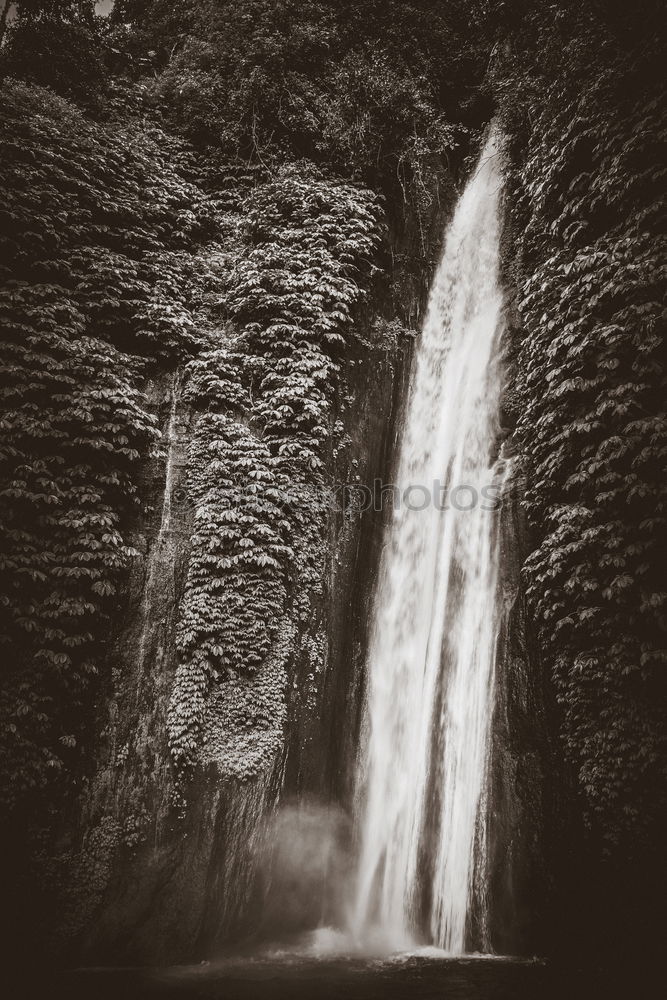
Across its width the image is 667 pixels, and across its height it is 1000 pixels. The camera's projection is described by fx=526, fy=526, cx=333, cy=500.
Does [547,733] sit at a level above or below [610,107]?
below

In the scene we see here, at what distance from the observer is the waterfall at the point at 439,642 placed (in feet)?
23.2

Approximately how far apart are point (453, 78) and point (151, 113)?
729 cm

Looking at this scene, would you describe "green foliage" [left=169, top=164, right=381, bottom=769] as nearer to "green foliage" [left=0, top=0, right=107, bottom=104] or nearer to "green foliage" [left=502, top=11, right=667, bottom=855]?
"green foliage" [left=502, top=11, right=667, bottom=855]

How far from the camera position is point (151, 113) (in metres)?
11.4

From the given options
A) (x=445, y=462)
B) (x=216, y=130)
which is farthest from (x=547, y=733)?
(x=216, y=130)

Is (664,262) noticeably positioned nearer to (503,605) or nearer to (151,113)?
(503,605)

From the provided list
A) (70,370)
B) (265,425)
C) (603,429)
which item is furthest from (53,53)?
(603,429)

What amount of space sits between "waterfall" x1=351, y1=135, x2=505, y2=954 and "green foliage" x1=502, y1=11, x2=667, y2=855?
987 mm

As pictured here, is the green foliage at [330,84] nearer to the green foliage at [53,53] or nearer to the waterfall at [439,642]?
the green foliage at [53,53]

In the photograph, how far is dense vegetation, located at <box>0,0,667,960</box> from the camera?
6.48m

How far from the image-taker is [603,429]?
6883 mm

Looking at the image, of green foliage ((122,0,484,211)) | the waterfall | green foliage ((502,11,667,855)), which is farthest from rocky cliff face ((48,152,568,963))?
green foliage ((122,0,484,211))

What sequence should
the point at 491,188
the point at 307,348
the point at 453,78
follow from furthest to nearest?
the point at 453,78, the point at 491,188, the point at 307,348

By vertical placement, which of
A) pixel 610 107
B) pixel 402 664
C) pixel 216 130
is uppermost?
pixel 216 130
